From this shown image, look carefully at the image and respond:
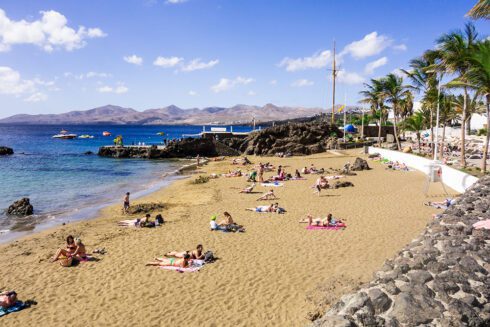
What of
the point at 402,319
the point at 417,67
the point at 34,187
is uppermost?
the point at 417,67

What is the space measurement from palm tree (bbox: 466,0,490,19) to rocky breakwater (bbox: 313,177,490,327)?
11.7 m

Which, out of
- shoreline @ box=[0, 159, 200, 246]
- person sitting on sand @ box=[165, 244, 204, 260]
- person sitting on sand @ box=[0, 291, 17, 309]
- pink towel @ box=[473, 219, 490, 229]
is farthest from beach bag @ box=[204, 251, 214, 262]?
shoreline @ box=[0, 159, 200, 246]

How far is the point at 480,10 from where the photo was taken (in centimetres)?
1541

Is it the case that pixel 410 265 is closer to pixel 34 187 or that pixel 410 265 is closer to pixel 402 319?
pixel 402 319

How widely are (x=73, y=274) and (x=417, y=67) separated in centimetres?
3271

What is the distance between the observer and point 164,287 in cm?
955

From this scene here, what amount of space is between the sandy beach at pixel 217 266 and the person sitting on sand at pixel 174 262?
0.30 meters

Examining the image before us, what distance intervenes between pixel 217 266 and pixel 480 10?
14.9 m

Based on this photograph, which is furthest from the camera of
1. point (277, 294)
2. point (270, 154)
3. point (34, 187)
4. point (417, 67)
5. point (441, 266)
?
point (270, 154)

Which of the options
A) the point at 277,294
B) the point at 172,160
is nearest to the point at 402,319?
the point at 277,294

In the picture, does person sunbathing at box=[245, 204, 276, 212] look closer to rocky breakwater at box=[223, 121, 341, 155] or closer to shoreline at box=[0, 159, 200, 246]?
shoreline at box=[0, 159, 200, 246]

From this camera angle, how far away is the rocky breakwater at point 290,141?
152 ft

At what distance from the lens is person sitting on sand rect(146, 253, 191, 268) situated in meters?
10.7

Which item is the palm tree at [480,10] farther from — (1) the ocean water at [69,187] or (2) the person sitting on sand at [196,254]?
(1) the ocean water at [69,187]
